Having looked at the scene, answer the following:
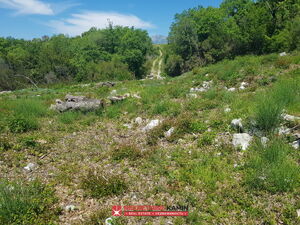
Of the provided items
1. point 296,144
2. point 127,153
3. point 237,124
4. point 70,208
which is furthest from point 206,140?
point 70,208

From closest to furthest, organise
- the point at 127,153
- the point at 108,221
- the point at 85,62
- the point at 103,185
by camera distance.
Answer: the point at 108,221 → the point at 103,185 → the point at 127,153 → the point at 85,62

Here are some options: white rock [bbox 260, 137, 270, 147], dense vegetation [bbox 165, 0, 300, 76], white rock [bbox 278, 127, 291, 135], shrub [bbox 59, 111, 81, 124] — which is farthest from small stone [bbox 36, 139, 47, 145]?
dense vegetation [bbox 165, 0, 300, 76]

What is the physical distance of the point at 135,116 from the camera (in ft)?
24.9

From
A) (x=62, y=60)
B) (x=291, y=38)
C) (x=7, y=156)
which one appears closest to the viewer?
(x=7, y=156)

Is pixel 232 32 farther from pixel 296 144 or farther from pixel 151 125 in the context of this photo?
pixel 296 144

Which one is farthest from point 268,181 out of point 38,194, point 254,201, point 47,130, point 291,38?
point 291,38

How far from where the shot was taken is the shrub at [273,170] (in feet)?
10.1

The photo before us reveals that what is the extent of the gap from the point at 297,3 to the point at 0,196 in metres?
31.9

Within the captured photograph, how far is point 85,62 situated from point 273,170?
46823 mm

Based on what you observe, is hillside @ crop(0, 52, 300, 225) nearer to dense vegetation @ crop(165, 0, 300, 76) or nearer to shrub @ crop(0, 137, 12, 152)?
shrub @ crop(0, 137, 12, 152)

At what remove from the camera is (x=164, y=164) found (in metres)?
4.16

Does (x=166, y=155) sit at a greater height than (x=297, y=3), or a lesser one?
lesser

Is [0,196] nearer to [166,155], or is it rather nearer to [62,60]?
[166,155]
